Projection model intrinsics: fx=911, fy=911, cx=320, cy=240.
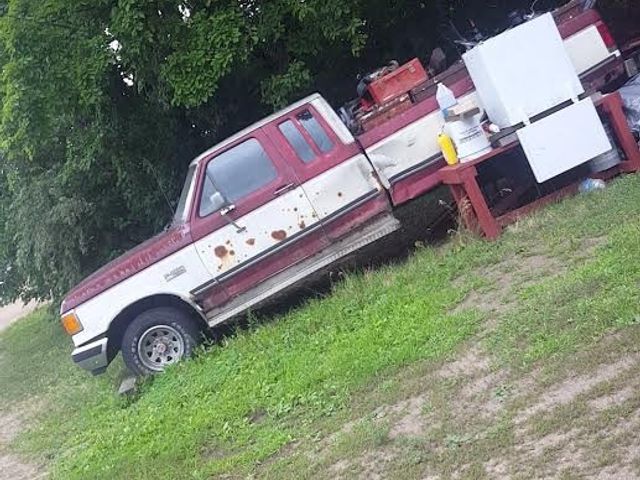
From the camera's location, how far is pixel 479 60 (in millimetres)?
8477

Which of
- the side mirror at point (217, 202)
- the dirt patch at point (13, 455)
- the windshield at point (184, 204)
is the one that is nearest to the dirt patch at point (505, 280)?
the side mirror at point (217, 202)

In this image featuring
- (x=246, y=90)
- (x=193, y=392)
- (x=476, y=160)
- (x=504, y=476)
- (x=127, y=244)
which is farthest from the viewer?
(x=127, y=244)

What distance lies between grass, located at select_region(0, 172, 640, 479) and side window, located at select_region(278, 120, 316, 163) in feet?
4.15

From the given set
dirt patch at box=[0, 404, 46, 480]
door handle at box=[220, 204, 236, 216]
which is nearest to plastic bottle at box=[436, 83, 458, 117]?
door handle at box=[220, 204, 236, 216]

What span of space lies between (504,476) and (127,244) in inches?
388

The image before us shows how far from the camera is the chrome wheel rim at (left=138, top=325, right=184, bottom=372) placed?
29.3ft

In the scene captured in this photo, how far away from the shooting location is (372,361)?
6.55 meters

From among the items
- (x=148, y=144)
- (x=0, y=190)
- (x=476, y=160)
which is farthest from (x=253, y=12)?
(x=0, y=190)

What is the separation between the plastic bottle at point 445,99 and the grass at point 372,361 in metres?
1.26

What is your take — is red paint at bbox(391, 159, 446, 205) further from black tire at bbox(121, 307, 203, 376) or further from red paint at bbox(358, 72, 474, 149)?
black tire at bbox(121, 307, 203, 376)

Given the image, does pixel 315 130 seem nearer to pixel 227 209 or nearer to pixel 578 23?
pixel 227 209

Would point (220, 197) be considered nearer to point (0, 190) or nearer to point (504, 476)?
point (504, 476)

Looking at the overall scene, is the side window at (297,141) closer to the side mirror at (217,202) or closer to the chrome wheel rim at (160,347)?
the side mirror at (217,202)

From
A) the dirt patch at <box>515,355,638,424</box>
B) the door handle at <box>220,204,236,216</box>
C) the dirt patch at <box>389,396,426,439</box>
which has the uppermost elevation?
the door handle at <box>220,204,236,216</box>
